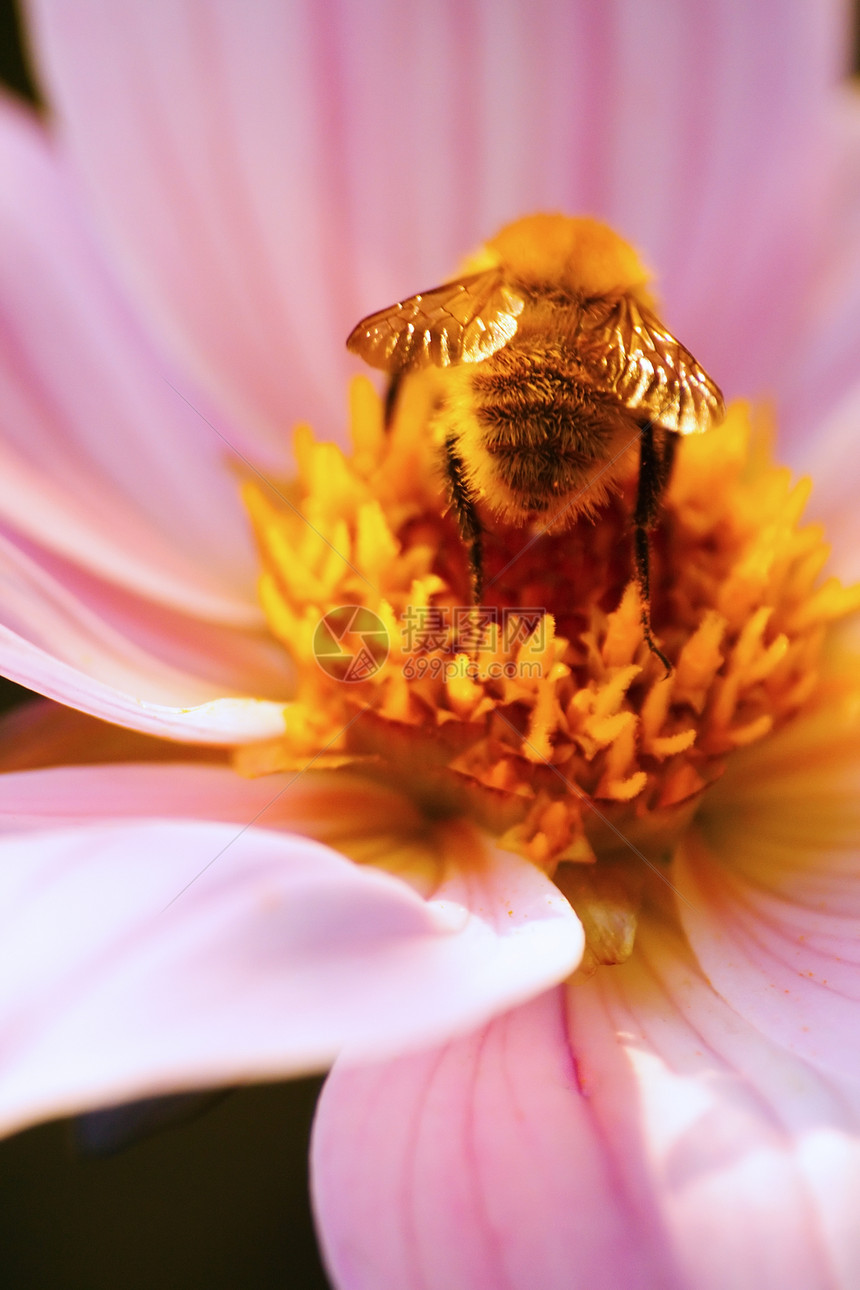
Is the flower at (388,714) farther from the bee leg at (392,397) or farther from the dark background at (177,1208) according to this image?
the dark background at (177,1208)

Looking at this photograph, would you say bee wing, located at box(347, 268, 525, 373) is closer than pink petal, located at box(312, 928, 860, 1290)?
No

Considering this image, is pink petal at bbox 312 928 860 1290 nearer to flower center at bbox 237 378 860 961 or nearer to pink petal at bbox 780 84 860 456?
flower center at bbox 237 378 860 961

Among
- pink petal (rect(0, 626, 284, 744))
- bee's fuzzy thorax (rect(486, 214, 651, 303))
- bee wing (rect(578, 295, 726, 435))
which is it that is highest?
bee's fuzzy thorax (rect(486, 214, 651, 303))

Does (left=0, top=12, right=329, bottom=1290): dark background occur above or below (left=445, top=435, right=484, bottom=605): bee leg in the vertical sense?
below

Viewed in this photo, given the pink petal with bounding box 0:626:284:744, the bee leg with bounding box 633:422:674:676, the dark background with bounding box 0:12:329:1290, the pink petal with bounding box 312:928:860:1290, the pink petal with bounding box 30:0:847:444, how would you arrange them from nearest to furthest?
the pink petal with bounding box 312:928:860:1290, the pink petal with bounding box 0:626:284:744, the bee leg with bounding box 633:422:674:676, the dark background with bounding box 0:12:329:1290, the pink petal with bounding box 30:0:847:444

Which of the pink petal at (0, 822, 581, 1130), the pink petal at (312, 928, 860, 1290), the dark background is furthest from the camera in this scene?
the dark background

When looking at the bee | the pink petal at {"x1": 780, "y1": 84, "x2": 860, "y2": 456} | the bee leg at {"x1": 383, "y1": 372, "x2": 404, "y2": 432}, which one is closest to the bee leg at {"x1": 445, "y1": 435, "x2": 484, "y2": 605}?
the bee

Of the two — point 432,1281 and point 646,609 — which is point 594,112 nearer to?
point 646,609
